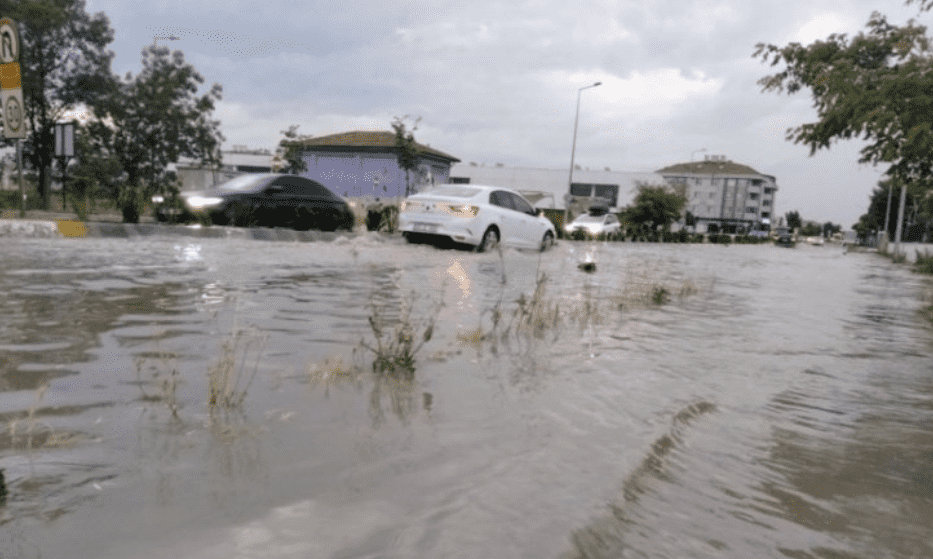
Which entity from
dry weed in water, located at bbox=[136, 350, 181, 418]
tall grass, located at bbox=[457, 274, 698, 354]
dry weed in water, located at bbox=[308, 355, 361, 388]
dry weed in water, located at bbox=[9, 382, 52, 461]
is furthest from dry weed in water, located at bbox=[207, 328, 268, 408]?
tall grass, located at bbox=[457, 274, 698, 354]

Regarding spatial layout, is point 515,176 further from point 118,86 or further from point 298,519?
point 298,519

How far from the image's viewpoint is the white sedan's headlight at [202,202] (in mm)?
14078

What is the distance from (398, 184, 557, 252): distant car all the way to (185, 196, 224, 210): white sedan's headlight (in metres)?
3.84

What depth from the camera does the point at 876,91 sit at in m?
6.44

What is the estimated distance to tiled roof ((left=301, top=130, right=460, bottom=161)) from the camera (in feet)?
207

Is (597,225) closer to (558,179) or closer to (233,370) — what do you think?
(233,370)

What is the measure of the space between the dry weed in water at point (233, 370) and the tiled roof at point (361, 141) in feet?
191

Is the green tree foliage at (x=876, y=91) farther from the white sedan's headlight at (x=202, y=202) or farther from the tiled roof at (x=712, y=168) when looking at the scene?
the tiled roof at (x=712, y=168)

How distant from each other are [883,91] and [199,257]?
8062 mm

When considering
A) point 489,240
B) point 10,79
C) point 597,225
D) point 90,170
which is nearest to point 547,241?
point 489,240

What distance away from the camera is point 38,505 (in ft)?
6.61

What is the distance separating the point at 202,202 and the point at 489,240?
5.91 meters

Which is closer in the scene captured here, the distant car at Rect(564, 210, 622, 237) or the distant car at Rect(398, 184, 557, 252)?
the distant car at Rect(398, 184, 557, 252)

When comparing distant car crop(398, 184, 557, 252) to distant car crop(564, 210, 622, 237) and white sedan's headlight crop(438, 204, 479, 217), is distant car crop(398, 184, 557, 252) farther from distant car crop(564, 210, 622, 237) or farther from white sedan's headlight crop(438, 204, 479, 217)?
distant car crop(564, 210, 622, 237)
